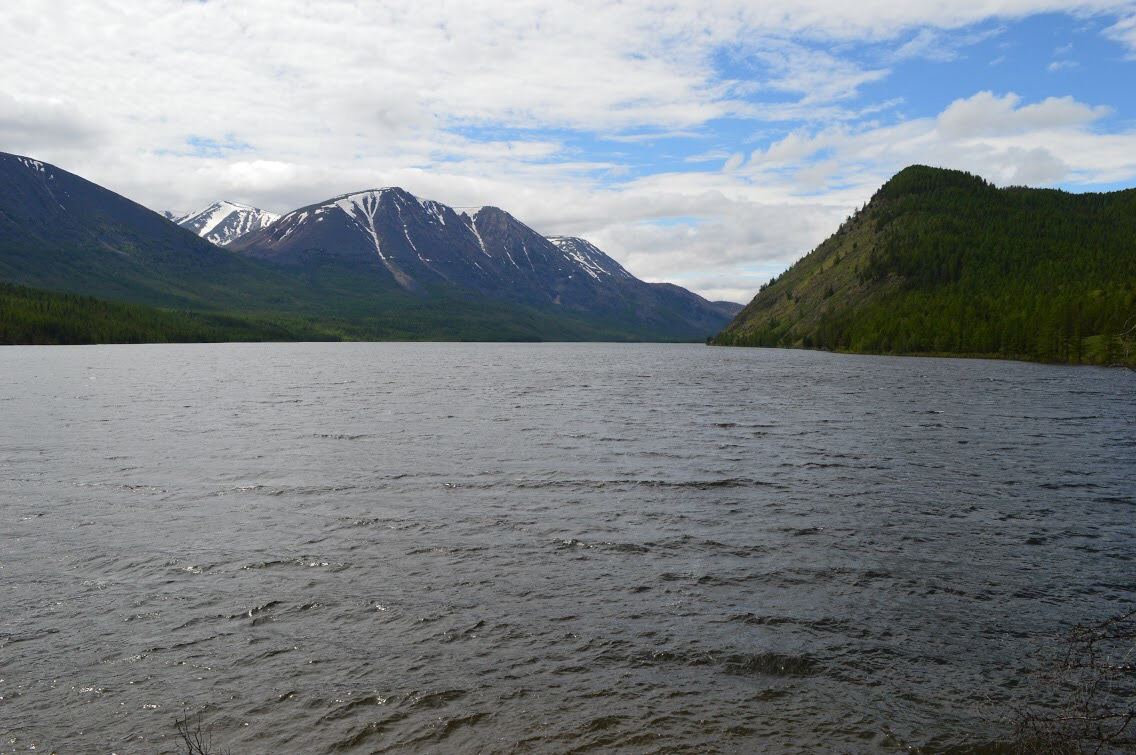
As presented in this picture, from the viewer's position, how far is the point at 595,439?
52.0 meters

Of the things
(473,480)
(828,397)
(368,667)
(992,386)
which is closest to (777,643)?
(368,667)

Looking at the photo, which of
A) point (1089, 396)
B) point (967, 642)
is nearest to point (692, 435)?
point (967, 642)

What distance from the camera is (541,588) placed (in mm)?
21484

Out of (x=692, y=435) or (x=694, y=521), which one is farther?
(x=692, y=435)

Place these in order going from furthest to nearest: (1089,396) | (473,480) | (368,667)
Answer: (1089,396) → (473,480) → (368,667)

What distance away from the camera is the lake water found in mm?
14438

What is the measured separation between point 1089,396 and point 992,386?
14.4 m

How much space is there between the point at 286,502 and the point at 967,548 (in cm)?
2822

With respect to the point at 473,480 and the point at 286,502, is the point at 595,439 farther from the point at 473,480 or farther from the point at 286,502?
the point at 286,502

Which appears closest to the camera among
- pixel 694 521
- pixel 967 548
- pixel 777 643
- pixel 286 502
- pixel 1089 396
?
pixel 777 643

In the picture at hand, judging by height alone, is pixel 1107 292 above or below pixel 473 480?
above

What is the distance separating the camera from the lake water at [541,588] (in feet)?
47.4

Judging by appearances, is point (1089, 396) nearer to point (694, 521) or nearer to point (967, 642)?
point (694, 521)

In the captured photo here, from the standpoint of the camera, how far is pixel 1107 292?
17512cm
